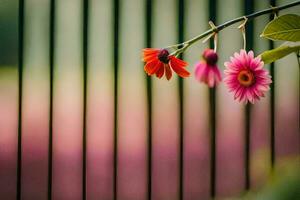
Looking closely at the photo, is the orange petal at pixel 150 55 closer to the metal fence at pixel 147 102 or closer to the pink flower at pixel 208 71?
the pink flower at pixel 208 71

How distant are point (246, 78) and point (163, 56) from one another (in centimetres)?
9

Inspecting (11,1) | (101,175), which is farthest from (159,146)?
(11,1)

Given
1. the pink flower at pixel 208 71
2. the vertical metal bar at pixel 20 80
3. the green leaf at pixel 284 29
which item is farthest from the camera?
the vertical metal bar at pixel 20 80

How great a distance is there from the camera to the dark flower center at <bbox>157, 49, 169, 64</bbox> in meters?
0.48

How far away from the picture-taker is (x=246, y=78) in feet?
1.65

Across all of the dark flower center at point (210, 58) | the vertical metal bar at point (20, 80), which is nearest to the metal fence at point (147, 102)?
the vertical metal bar at point (20, 80)

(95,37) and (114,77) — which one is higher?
(95,37)

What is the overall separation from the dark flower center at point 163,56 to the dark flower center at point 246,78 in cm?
8

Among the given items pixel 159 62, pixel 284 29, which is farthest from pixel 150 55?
pixel 284 29

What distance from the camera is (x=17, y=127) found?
4.43 ft

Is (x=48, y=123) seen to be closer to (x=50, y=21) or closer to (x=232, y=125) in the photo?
(x=50, y=21)

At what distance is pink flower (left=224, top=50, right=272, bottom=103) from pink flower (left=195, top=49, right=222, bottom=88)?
53 millimetres

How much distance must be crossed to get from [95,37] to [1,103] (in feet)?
1.06

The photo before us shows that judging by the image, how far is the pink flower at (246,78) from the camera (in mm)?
500
